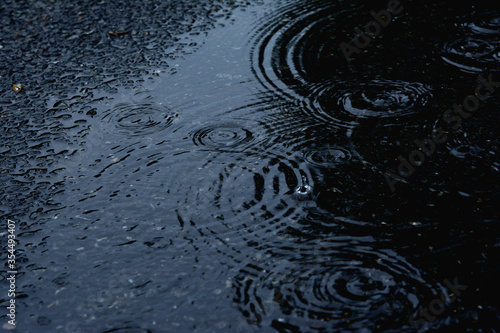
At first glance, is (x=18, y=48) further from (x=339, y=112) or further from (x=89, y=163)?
(x=339, y=112)

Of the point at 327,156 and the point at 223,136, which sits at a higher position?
the point at 223,136

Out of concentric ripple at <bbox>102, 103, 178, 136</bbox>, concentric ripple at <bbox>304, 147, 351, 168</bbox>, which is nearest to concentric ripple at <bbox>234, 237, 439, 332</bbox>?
concentric ripple at <bbox>304, 147, 351, 168</bbox>

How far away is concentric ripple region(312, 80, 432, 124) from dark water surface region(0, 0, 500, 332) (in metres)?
0.02

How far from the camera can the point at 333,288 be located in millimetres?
2701

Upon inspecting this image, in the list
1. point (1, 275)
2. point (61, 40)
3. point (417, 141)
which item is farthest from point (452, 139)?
point (61, 40)

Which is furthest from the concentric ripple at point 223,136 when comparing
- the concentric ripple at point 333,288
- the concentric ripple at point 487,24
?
the concentric ripple at point 487,24

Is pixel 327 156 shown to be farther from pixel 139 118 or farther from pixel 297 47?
pixel 297 47

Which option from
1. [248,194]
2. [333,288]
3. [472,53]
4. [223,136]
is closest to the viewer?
[333,288]

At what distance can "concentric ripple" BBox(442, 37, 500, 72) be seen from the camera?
175 inches

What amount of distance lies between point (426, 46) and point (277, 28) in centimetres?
153

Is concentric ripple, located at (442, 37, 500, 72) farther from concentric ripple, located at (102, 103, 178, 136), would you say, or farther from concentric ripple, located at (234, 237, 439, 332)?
concentric ripple, located at (102, 103, 178, 136)

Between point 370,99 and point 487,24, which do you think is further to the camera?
point 487,24

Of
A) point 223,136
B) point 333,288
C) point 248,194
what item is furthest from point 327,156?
point 333,288

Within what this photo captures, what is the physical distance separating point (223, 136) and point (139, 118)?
2.54 ft
